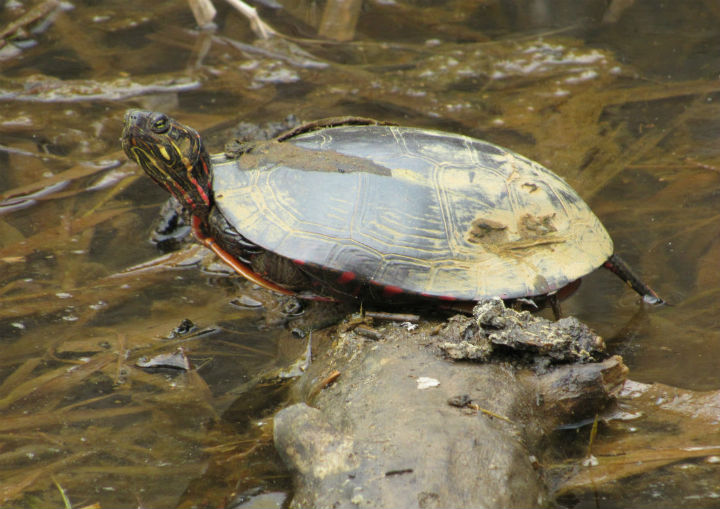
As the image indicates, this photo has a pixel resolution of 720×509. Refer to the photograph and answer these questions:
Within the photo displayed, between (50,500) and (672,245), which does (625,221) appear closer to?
(672,245)

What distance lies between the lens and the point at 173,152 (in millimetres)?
3752

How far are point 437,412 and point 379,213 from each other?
1196 millimetres

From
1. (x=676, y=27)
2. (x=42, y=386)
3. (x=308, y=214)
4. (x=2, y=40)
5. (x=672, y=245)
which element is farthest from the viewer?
(x=676, y=27)

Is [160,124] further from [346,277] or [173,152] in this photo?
[346,277]

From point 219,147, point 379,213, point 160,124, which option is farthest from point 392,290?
point 219,147

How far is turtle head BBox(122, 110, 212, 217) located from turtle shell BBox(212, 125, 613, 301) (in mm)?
102

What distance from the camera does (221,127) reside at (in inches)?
233

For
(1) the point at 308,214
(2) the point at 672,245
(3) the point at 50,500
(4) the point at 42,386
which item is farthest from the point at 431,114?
(3) the point at 50,500

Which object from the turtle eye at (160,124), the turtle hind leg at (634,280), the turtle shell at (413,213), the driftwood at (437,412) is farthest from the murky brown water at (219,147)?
the turtle eye at (160,124)

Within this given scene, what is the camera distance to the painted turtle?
339 centimetres

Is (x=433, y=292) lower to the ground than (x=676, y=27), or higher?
lower

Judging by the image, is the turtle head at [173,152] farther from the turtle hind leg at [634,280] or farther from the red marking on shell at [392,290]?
the turtle hind leg at [634,280]

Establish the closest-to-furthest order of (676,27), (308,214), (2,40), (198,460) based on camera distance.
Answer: (198,460)
(308,214)
(2,40)
(676,27)

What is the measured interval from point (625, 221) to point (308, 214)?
7.91ft
